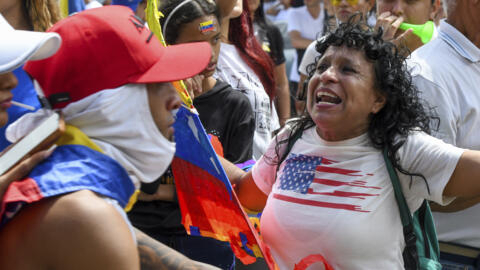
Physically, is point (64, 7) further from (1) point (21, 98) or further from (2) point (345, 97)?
(2) point (345, 97)

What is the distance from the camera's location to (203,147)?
2416 millimetres

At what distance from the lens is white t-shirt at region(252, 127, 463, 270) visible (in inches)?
85.5

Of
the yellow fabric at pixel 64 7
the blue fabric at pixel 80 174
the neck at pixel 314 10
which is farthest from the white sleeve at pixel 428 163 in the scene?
the neck at pixel 314 10

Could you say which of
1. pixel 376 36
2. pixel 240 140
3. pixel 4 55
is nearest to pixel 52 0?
pixel 240 140

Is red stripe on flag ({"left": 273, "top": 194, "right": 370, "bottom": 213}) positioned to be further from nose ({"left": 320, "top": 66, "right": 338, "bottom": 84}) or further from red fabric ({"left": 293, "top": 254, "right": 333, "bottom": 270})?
nose ({"left": 320, "top": 66, "right": 338, "bottom": 84})

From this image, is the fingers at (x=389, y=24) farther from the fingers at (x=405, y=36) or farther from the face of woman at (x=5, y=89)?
the face of woman at (x=5, y=89)

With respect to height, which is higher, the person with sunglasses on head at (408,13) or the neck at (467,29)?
the neck at (467,29)

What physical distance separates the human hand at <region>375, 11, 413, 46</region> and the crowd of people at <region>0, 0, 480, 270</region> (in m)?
0.01

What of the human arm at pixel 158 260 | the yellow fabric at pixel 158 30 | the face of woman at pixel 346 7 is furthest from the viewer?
the face of woman at pixel 346 7

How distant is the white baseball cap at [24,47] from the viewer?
160cm

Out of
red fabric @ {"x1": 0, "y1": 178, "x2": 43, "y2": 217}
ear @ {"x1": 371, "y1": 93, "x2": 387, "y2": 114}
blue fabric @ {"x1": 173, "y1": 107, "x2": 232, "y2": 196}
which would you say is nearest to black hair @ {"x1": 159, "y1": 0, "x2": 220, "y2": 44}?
blue fabric @ {"x1": 173, "y1": 107, "x2": 232, "y2": 196}

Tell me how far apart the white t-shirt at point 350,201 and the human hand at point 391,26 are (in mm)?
955

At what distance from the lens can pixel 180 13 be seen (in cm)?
307

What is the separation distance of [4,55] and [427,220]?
1587mm
